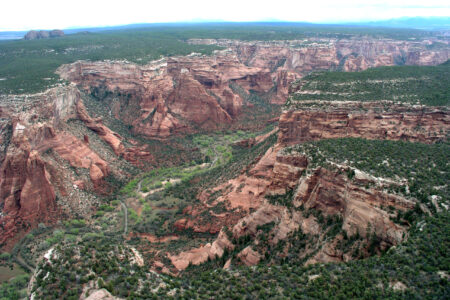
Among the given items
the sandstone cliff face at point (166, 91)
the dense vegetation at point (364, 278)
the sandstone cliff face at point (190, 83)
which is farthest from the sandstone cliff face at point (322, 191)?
the sandstone cliff face at point (190, 83)

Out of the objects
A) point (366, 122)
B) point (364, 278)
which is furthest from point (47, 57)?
point (364, 278)

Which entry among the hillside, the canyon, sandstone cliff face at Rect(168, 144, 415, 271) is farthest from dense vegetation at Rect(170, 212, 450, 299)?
sandstone cliff face at Rect(168, 144, 415, 271)

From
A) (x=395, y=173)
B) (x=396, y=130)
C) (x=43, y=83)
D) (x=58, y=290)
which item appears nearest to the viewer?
(x=58, y=290)

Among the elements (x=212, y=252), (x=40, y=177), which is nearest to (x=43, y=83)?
(x=40, y=177)

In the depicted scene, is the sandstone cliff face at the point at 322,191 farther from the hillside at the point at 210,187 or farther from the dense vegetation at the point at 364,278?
the dense vegetation at the point at 364,278

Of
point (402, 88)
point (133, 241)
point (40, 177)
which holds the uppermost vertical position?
point (402, 88)

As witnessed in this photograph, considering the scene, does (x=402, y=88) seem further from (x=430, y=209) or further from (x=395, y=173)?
(x=430, y=209)
